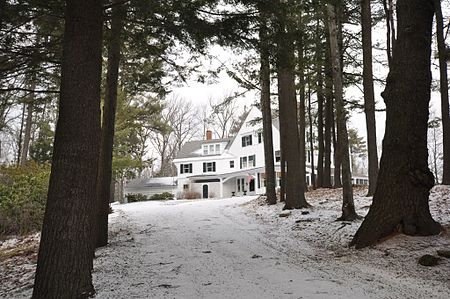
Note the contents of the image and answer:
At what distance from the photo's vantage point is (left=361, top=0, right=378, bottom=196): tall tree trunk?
10.9m

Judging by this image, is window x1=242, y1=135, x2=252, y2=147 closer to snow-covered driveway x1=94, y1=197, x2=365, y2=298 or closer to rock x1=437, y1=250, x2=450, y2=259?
snow-covered driveway x1=94, y1=197, x2=365, y2=298

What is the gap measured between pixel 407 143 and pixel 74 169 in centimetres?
490

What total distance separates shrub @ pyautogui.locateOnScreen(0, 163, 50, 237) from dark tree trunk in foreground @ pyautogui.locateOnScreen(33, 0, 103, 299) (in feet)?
29.5

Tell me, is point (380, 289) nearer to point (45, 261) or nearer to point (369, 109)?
point (45, 261)

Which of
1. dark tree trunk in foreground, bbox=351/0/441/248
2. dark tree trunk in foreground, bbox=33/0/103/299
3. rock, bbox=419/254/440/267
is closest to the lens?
dark tree trunk in foreground, bbox=33/0/103/299

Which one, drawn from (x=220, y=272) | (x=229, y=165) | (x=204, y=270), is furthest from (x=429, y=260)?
(x=229, y=165)

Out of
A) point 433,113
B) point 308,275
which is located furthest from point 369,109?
point 433,113

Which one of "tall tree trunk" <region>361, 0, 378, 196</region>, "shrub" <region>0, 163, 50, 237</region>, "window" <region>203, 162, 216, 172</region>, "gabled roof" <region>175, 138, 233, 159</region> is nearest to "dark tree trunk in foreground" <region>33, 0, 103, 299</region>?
"tall tree trunk" <region>361, 0, 378, 196</region>

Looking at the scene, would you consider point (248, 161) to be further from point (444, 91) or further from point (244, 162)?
point (444, 91)

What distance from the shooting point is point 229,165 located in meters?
38.2

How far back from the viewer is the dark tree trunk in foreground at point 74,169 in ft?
12.4

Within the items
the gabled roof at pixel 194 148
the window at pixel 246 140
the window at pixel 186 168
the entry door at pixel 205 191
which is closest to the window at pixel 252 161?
the window at pixel 246 140

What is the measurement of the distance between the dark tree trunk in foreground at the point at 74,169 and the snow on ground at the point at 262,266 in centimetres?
66

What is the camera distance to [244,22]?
6.34m
